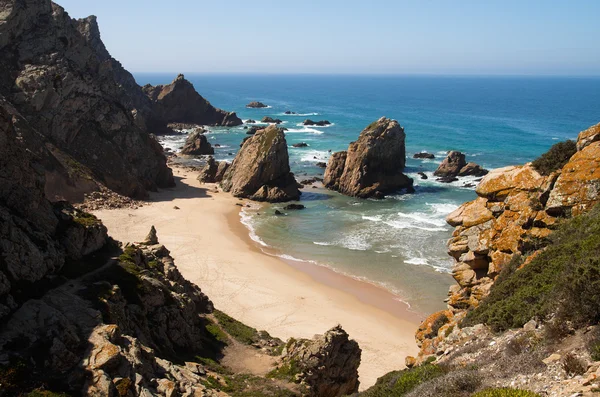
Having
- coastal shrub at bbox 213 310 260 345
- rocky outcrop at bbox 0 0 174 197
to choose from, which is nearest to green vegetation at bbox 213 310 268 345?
coastal shrub at bbox 213 310 260 345

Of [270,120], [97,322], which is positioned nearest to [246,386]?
[97,322]

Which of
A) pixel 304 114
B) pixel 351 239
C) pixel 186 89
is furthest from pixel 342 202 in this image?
pixel 304 114

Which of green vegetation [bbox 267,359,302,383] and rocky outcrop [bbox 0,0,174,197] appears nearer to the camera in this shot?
green vegetation [bbox 267,359,302,383]

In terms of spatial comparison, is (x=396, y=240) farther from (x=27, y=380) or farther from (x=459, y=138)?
(x=459, y=138)

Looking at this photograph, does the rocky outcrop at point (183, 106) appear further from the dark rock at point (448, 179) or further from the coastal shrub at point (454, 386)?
the coastal shrub at point (454, 386)

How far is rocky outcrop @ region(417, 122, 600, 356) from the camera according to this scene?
52.8 feet

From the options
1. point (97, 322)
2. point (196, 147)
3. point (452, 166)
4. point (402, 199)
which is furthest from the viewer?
point (196, 147)

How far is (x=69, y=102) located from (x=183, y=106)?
60373 mm

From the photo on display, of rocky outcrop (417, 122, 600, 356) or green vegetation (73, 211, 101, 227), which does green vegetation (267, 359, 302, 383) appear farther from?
green vegetation (73, 211, 101, 227)

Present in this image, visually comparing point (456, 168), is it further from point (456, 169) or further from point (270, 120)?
point (270, 120)

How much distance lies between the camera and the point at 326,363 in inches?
837

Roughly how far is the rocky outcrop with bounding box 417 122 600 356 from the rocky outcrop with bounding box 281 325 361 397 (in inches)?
164

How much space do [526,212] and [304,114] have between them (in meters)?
128

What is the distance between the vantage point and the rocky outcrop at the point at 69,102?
5328 centimetres
